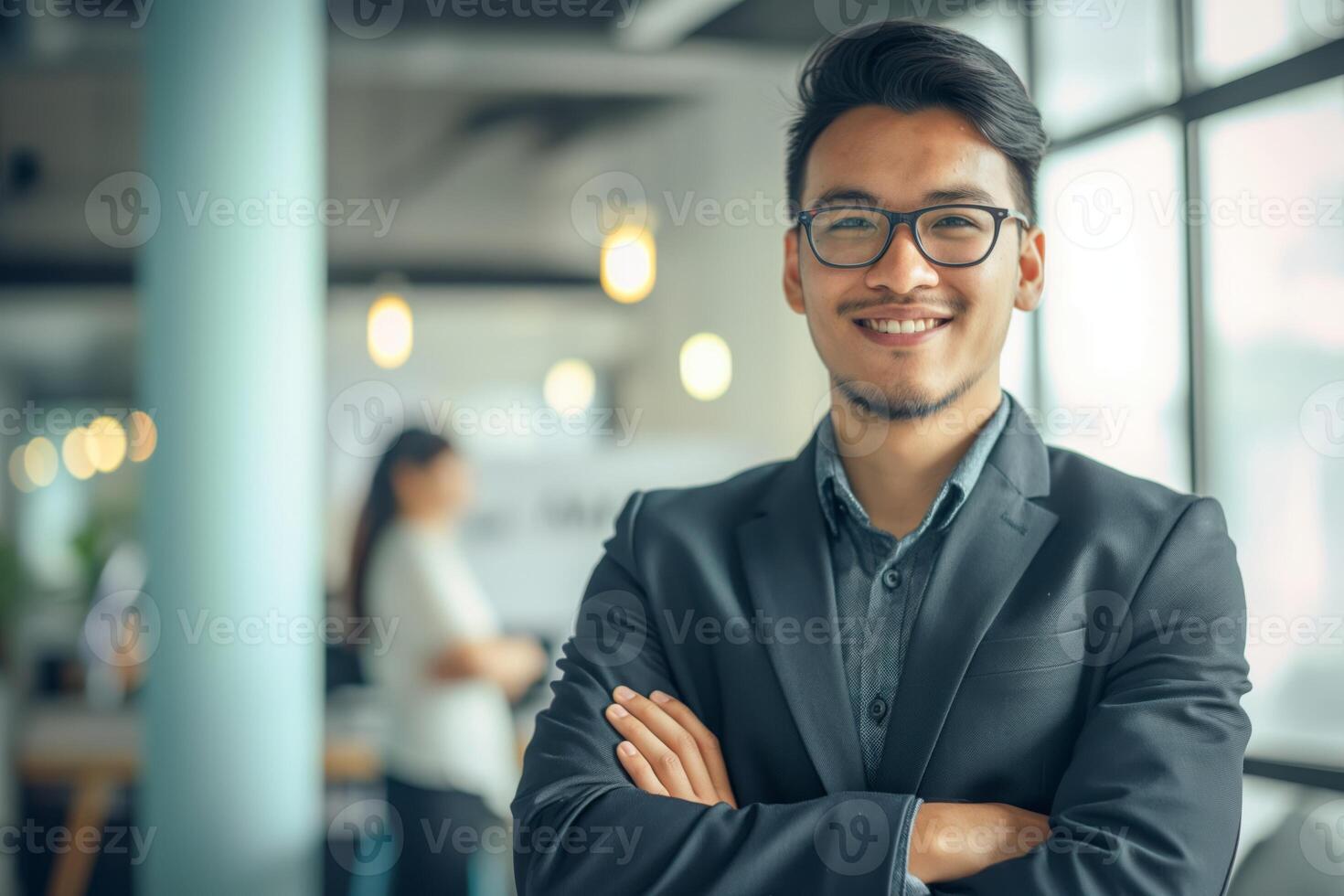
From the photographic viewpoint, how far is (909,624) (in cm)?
161

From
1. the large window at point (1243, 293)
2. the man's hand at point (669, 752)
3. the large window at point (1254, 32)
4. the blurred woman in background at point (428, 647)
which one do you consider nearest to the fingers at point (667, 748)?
the man's hand at point (669, 752)

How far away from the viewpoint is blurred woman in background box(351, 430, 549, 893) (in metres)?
3.84

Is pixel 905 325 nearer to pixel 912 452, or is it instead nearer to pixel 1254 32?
pixel 912 452

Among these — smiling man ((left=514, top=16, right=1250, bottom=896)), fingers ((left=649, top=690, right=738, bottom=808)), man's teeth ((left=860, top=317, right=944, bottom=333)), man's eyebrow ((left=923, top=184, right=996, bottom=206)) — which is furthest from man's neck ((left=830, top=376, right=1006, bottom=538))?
fingers ((left=649, top=690, right=738, bottom=808))

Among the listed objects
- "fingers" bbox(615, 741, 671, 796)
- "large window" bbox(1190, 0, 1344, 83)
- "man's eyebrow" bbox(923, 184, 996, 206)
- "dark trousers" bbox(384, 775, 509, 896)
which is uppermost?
"large window" bbox(1190, 0, 1344, 83)

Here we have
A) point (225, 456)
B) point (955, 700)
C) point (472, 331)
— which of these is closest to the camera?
point (955, 700)

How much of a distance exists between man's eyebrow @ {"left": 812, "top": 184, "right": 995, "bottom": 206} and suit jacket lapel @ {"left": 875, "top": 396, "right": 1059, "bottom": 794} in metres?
0.33

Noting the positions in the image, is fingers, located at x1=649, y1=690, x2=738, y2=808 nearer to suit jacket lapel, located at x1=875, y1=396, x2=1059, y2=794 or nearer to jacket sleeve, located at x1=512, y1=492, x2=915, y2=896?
jacket sleeve, located at x1=512, y1=492, x2=915, y2=896

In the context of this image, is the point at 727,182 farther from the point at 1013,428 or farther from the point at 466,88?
the point at 1013,428

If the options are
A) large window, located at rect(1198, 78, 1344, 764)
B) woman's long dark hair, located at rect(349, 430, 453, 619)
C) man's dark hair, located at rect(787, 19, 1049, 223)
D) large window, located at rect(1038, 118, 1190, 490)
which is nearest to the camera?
man's dark hair, located at rect(787, 19, 1049, 223)

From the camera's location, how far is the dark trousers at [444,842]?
3947 millimetres

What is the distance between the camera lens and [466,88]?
6.38 meters

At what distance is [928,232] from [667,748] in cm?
77

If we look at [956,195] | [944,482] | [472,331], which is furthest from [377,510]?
[956,195]
